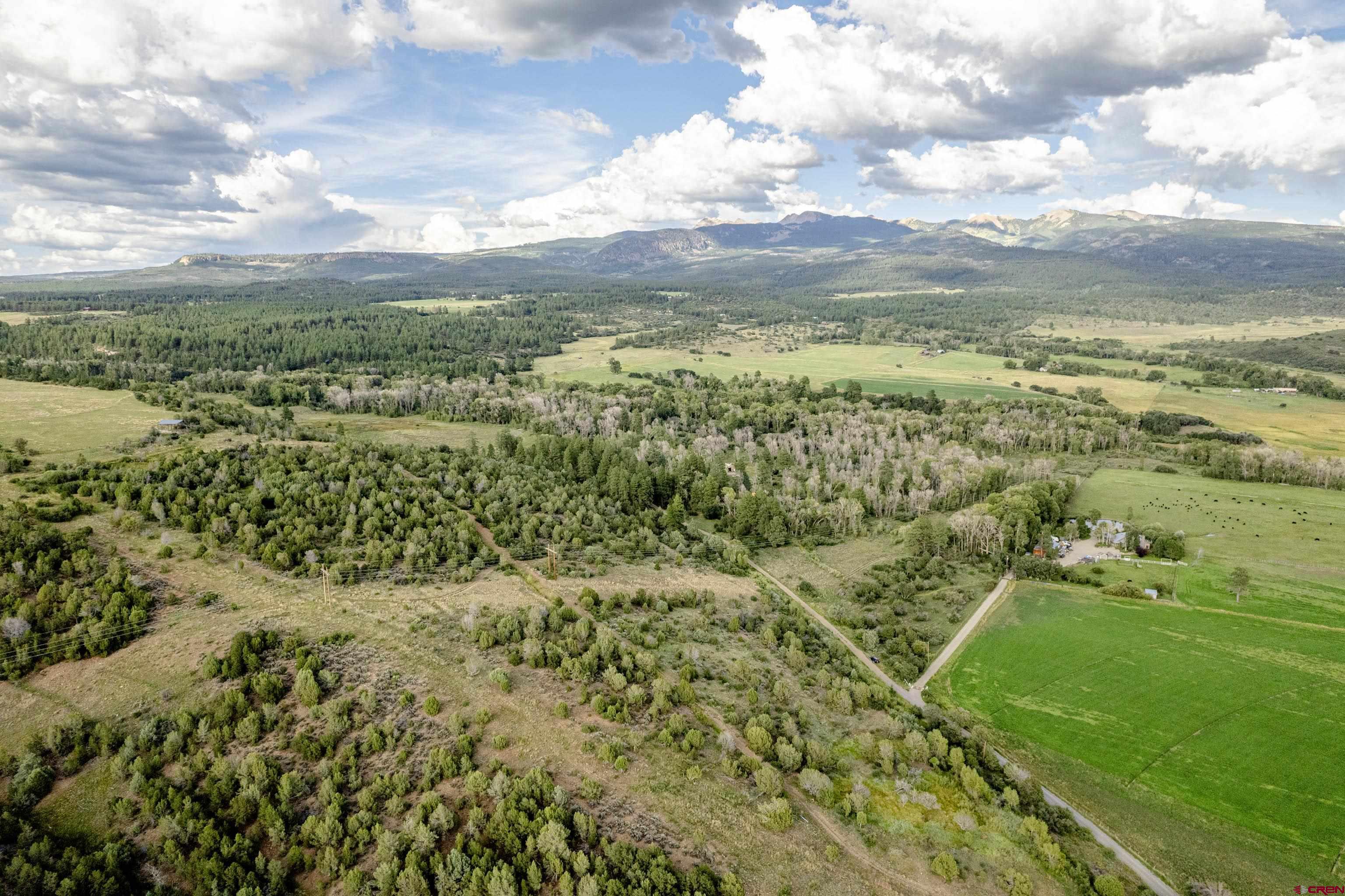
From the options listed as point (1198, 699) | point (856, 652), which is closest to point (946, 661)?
point (856, 652)

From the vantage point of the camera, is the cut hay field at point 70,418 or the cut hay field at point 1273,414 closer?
the cut hay field at point 70,418

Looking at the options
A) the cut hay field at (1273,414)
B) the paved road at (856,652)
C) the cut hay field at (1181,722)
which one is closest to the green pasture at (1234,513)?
the cut hay field at (1181,722)

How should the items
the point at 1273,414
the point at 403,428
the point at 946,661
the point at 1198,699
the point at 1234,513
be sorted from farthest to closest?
the point at 1273,414, the point at 403,428, the point at 1234,513, the point at 946,661, the point at 1198,699

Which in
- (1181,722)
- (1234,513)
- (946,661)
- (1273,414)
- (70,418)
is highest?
(70,418)

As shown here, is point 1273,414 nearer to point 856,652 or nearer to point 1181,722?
point 1181,722

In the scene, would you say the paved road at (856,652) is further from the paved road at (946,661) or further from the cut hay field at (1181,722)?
the cut hay field at (1181,722)

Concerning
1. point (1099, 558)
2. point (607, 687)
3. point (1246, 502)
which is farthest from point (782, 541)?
point (1246, 502)

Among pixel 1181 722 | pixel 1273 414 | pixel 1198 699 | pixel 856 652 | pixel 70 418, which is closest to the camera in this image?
pixel 1181 722
